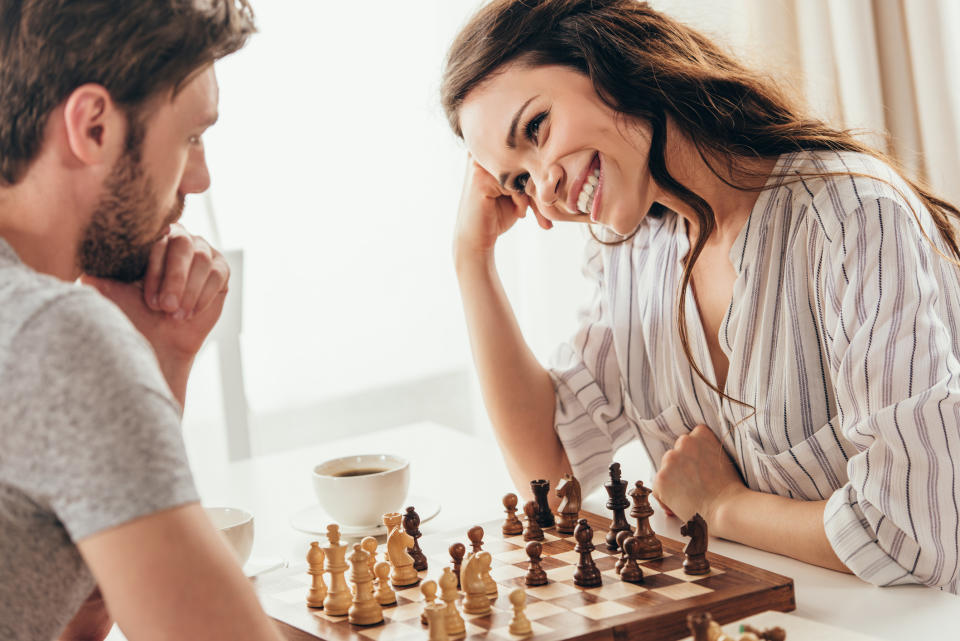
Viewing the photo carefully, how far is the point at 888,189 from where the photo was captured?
4.46 feet

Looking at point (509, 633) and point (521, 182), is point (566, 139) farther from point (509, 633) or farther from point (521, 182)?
point (509, 633)

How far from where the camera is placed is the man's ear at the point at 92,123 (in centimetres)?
90

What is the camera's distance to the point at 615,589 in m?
1.10

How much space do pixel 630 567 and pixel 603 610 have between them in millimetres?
96

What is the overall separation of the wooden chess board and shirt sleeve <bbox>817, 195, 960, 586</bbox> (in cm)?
17

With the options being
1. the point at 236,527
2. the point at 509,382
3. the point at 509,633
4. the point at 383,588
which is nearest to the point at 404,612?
the point at 383,588

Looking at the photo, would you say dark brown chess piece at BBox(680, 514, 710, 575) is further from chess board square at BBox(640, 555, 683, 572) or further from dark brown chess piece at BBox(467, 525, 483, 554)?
dark brown chess piece at BBox(467, 525, 483, 554)

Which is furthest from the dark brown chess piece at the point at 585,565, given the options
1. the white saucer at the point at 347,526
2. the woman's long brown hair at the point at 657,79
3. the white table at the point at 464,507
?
the woman's long brown hair at the point at 657,79

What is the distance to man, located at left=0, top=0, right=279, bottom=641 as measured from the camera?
740 mm

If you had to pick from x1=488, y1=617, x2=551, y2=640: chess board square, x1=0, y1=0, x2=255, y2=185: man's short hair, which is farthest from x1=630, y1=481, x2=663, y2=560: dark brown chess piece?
x1=0, y1=0, x2=255, y2=185: man's short hair

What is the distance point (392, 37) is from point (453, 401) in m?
1.68

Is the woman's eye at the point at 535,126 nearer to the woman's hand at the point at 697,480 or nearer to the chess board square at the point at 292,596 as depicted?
the woman's hand at the point at 697,480

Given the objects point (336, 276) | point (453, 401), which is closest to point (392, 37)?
point (336, 276)

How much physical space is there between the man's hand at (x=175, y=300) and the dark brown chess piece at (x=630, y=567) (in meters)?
0.58
